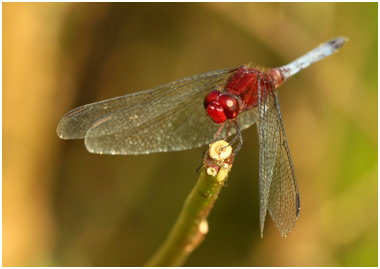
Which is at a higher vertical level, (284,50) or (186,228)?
(284,50)

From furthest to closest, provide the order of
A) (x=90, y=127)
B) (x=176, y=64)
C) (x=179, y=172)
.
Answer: (x=176, y=64) → (x=179, y=172) → (x=90, y=127)

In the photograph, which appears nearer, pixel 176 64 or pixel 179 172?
pixel 179 172

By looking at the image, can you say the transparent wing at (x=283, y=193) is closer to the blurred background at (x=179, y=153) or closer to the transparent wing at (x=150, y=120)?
the transparent wing at (x=150, y=120)

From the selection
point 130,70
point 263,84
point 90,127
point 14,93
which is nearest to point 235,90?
point 263,84

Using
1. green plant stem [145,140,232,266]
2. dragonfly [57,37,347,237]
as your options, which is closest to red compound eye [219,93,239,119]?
dragonfly [57,37,347,237]

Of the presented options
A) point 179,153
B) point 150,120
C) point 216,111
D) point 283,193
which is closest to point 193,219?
point 283,193

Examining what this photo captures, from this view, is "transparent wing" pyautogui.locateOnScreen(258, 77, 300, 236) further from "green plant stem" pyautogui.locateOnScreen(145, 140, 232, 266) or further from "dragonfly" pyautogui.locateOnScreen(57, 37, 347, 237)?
"green plant stem" pyautogui.locateOnScreen(145, 140, 232, 266)

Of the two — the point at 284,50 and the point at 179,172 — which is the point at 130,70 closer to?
the point at 179,172

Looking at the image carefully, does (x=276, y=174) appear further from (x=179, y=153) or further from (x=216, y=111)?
(x=179, y=153)
